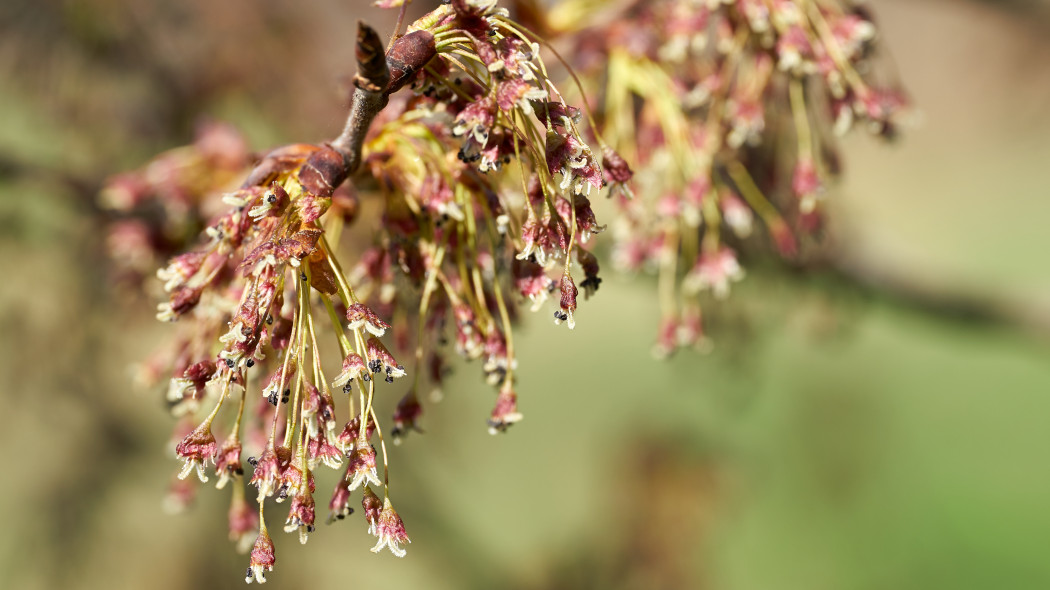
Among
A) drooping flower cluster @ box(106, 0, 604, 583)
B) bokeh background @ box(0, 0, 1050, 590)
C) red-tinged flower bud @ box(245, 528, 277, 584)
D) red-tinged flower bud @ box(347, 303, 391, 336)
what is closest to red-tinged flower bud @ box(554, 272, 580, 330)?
drooping flower cluster @ box(106, 0, 604, 583)

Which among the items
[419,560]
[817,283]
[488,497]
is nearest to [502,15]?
[817,283]

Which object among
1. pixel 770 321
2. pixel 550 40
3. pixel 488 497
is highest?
pixel 550 40

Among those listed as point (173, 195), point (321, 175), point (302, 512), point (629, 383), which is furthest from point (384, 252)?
point (629, 383)

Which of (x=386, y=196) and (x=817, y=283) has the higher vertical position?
(x=386, y=196)

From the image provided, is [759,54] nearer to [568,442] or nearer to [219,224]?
[219,224]

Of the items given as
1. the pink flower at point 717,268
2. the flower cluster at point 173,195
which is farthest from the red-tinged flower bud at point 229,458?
the pink flower at point 717,268

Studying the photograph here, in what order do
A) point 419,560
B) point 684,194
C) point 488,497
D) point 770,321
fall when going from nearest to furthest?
point 684,194 < point 770,321 < point 419,560 < point 488,497

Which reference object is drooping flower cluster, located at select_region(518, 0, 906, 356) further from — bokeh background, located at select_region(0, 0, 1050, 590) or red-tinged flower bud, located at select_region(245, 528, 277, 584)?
red-tinged flower bud, located at select_region(245, 528, 277, 584)
